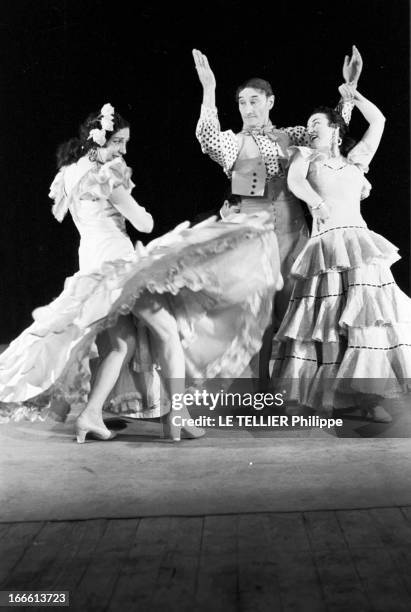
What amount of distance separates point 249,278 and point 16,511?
4.79 feet

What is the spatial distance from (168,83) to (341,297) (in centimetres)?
126

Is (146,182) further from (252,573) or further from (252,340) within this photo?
(252,573)

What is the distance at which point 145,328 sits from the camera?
334 cm

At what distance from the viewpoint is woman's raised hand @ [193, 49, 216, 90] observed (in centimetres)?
335

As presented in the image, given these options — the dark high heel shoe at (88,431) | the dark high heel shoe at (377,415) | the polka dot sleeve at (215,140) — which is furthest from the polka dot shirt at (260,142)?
the dark high heel shoe at (88,431)

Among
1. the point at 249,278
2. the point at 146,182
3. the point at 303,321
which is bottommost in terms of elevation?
the point at 303,321

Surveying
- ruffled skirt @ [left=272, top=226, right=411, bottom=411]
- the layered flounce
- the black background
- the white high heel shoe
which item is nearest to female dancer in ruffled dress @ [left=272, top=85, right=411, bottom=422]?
ruffled skirt @ [left=272, top=226, right=411, bottom=411]

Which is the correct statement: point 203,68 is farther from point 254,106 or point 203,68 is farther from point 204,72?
point 254,106

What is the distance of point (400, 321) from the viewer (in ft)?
10.8

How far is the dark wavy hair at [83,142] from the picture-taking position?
336cm

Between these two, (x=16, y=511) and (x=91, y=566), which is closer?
(x=91, y=566)

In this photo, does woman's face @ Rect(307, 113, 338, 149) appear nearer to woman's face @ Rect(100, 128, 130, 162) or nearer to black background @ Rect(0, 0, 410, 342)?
black background @ Rect(0, 0, 410, 342)

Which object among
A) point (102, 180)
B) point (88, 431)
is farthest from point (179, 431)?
point (102, 180)

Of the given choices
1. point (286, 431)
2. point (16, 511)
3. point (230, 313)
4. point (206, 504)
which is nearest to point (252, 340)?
point (230, 313)
